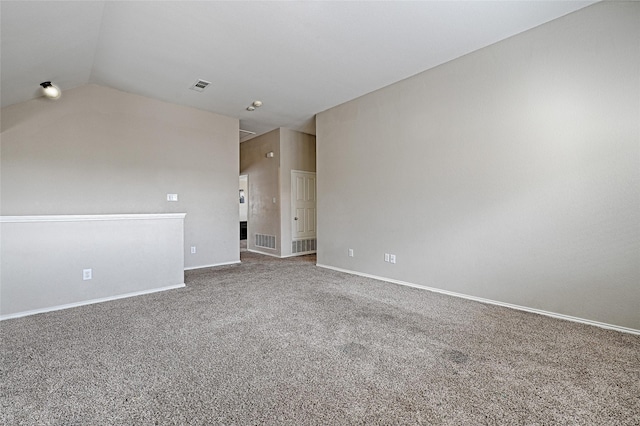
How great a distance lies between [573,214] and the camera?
8.95ft

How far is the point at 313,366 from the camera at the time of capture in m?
1.96

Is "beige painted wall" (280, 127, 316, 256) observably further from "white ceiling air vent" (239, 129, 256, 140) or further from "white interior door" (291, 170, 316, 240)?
"white ceiling air vent" (239, 129, 256, 140)

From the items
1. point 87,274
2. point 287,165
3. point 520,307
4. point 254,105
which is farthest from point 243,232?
point 520,307

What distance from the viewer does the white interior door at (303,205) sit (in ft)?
21.5

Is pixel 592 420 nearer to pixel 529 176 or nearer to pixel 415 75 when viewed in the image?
pixel 529 176

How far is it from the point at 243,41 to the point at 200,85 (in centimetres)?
143

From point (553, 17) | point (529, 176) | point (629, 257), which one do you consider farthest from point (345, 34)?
point (629, 257)

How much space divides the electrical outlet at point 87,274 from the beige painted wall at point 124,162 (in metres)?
1.28

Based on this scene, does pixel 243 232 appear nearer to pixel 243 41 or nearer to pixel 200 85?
pixel 200 85

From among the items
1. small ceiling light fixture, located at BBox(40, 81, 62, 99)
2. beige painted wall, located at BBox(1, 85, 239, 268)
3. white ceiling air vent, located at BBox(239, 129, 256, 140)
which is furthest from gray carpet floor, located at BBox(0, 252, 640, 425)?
white ceiling air vent, located at BBox(239, 129, 256, 140)

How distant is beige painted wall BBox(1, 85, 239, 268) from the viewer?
3.76 metres

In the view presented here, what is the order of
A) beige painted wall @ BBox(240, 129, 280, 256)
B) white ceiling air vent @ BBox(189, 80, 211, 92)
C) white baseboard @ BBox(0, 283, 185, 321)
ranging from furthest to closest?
beige painted wall @ BBox(240, 129, 280, 256), white ceiling air vent @ BBox(189, 80, 211, 92), white baseboard @ BBox(0, 283, 185, 321)

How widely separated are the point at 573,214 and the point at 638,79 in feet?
3.90

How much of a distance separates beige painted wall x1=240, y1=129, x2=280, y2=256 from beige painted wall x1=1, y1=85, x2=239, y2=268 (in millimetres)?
982
